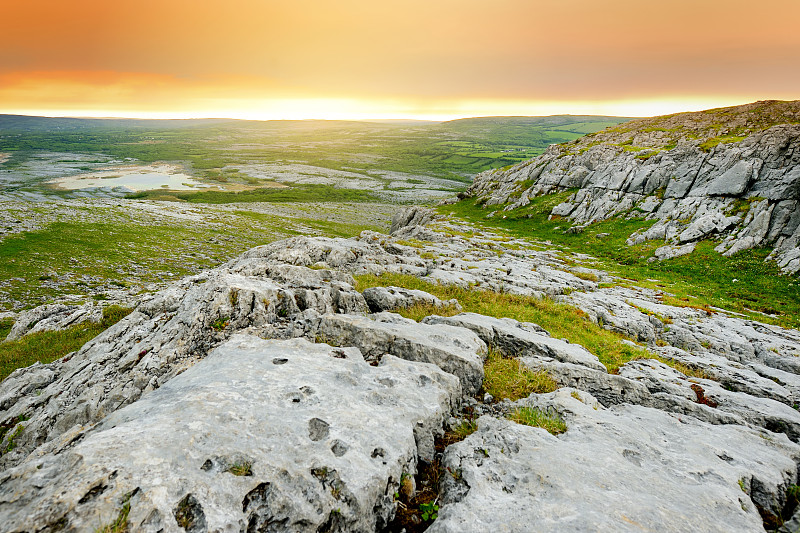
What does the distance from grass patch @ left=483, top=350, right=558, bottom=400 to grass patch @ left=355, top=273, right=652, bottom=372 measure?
5.48 meters

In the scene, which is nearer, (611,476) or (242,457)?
(242,457)

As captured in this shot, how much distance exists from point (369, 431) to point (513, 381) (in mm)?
7036

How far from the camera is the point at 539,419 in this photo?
10.5 m

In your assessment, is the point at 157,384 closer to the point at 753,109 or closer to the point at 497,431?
the point at 497,431

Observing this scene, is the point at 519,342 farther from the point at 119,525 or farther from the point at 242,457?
the point at 119,525

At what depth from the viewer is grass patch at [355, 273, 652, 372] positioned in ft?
63.8

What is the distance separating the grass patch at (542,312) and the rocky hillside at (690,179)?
36497mm

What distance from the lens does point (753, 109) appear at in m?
86.6

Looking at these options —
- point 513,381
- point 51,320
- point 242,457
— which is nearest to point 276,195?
point 51,320

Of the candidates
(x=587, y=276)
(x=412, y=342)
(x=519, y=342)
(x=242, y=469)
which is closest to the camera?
(x=242, y=469)

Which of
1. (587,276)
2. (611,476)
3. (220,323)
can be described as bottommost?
(587,276)

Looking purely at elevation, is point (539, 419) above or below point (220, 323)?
below

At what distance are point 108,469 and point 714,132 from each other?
10817 centimetres

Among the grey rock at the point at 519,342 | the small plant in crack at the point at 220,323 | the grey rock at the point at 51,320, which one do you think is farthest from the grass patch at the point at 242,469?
the grey rock at the point at 51,320
